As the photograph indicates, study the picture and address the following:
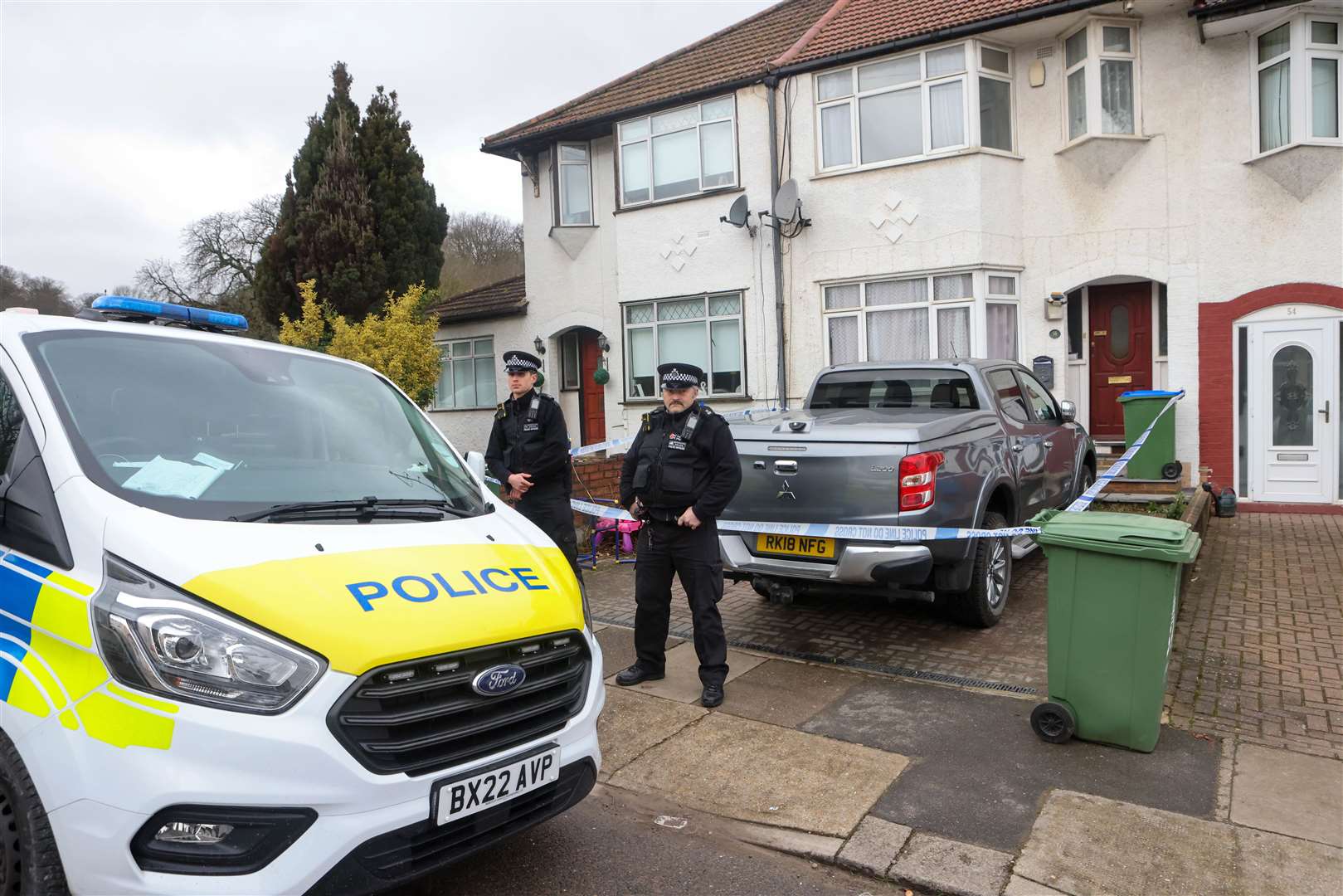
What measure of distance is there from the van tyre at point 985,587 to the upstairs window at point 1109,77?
750cm

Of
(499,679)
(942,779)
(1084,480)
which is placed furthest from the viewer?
(1084,480)

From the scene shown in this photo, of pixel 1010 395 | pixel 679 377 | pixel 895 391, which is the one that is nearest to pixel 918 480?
pixel 679 377

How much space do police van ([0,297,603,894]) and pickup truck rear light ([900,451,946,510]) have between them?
2677 mm

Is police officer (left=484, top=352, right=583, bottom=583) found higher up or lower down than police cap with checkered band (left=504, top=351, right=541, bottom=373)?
lower down

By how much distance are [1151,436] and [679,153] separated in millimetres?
8094

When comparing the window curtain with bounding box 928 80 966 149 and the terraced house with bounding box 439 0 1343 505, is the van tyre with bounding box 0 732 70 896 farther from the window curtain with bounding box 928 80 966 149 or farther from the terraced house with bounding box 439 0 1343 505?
the window curtain with bounding box 928 80 966 149

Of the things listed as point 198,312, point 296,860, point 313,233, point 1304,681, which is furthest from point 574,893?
point 313,233

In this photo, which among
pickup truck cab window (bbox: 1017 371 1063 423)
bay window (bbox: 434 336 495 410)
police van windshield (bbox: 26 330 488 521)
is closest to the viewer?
police van windshield (bbox: 26 330 488 521)

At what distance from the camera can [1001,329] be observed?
40.9 ft

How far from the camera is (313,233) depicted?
56.5 ft

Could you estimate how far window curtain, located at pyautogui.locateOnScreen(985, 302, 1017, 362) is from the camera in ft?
40.3

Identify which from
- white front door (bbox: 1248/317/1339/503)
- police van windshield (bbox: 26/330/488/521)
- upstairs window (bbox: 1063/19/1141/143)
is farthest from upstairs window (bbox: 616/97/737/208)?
police van windshield (bbox: 26/330/488/521)

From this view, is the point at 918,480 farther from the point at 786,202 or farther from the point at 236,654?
the point at 786,202

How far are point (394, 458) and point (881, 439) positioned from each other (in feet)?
9.65
